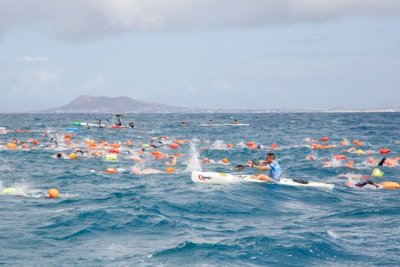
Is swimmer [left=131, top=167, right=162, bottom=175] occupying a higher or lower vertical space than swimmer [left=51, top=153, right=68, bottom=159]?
lower

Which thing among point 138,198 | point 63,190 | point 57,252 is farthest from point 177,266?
point 63,190

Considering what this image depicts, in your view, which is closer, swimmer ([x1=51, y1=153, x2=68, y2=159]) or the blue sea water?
the blue sea water

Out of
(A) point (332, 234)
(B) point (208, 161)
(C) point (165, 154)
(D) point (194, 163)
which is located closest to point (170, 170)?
(D) point (194, 163)

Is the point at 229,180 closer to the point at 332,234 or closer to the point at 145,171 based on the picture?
the point at 145,171

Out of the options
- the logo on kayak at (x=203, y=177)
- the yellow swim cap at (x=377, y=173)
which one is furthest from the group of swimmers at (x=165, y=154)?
the logo on kayak at (x=203, y=177)

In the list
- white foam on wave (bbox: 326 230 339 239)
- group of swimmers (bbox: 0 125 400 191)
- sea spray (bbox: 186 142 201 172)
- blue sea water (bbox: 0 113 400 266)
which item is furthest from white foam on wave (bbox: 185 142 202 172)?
white foam on wave (bbox: 326 230 339 239)

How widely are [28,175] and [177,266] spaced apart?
1613cm

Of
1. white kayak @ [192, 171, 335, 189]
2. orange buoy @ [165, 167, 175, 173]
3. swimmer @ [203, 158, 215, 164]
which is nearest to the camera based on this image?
white kayak @ [192, 171, 335, 189]

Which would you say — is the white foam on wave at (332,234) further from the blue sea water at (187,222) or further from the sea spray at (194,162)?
the sea spray at (194,162)

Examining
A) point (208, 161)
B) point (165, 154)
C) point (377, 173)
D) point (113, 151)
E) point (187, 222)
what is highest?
point (113, 151)

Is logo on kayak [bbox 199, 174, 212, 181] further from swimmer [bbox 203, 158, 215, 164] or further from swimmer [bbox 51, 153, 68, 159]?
swimmer [bbox 51, 153, 68, 159]

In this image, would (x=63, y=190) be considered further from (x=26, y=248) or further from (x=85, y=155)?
(x=85, y=155)

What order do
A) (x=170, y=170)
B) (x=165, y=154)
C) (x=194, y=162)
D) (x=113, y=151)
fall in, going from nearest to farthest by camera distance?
(x=170, y=170) < (x=194, y=162) < (x=113, y=151) < (x=165, y=154)

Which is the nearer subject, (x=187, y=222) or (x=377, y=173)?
(x=187, y=222)
